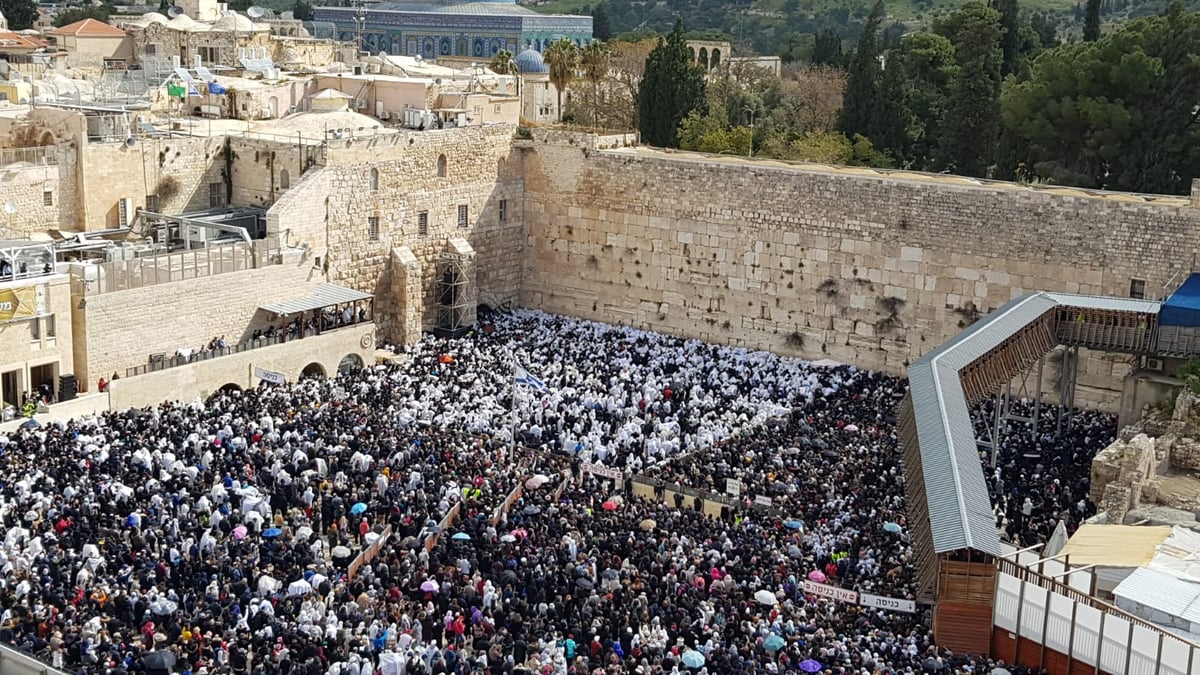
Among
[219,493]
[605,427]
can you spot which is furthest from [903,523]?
[219,493]

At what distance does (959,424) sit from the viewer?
21.4 meters

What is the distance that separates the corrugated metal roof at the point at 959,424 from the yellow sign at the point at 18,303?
15.3m

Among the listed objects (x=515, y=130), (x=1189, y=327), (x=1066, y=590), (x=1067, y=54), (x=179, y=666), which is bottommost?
(x=179, y=666)

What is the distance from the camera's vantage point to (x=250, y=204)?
33.2 m

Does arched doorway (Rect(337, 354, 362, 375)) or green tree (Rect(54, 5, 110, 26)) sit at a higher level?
green tree (Rect(54, 5, 110, 26))

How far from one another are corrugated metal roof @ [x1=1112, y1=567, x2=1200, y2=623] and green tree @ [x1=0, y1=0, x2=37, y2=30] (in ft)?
203

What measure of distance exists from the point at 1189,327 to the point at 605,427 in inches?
414

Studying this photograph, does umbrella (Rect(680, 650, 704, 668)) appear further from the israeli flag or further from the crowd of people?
the israeli flag

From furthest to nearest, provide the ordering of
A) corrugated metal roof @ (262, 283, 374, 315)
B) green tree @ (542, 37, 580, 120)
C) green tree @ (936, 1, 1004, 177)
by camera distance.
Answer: green tree @ (542, 37, 580, 120)
green tree @ (936, 1, 1004, 177)
corrugated metal roof @ (262, 283, 374, 315)

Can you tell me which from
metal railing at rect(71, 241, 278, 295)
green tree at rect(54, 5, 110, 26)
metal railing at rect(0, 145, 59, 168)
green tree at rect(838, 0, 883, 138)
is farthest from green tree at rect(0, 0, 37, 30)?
metal railing at rect(71, 241, 278, 295)

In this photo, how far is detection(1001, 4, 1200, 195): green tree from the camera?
35812 mm

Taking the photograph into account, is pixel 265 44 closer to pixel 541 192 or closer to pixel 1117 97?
pixel 541 192

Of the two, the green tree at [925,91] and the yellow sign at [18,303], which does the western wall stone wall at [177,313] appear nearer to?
the yellow sign at [18,303]

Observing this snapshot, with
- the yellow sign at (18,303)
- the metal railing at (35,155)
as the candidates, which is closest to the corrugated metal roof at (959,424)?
the yellow sign at (18,303)
